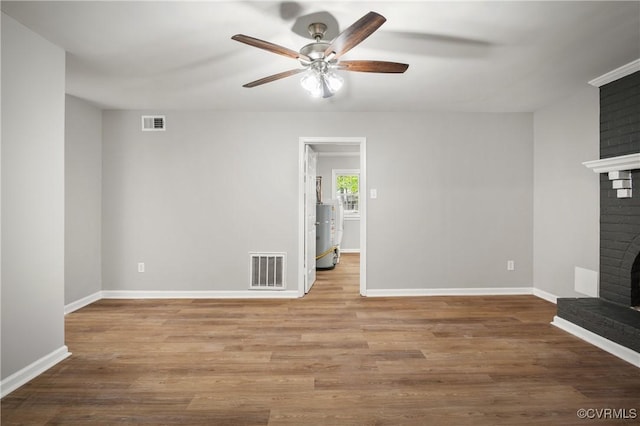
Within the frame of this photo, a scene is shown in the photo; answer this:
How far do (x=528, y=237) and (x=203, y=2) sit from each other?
451 cm

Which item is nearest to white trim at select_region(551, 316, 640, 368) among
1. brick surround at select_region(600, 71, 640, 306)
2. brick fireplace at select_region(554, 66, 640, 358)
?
brick fireplace at select_region(554, 66, 640, 358)

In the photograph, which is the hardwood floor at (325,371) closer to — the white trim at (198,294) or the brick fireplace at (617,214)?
the brick fireplace at (617,214)

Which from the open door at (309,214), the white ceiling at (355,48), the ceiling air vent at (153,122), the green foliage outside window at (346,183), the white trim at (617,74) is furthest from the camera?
the green foliage outside window at (346,183)

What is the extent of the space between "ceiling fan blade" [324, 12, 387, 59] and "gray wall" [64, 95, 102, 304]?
3350 mm

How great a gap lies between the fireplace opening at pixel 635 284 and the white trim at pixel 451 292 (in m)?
1.45

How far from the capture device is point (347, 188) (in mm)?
9070

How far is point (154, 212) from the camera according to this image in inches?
177

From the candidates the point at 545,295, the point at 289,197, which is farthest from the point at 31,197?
the point at 545,295

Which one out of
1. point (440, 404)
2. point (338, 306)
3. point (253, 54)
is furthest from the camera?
point (338, 306)

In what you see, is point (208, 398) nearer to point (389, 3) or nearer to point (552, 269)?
point (389, 3)

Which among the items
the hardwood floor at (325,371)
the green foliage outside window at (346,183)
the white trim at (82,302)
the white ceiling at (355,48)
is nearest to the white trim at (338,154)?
the green foliage outside window at (346,183)

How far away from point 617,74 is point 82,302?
19.6ft

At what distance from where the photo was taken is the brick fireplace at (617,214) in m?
3.02

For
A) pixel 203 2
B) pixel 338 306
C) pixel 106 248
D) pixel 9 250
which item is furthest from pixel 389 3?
pixel 106 248
